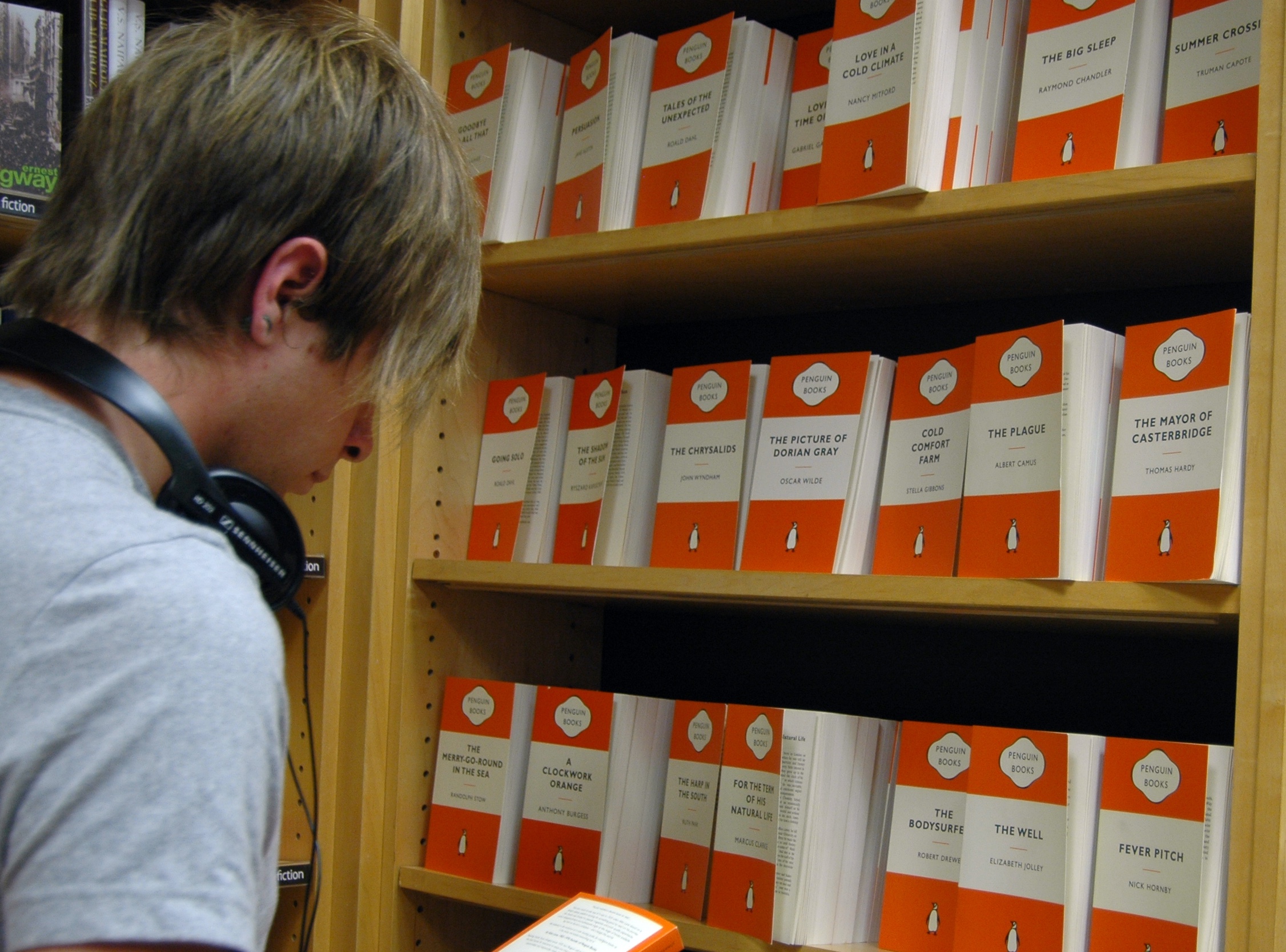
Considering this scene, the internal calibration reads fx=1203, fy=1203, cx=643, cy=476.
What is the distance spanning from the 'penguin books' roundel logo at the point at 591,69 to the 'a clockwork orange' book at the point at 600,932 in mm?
1018

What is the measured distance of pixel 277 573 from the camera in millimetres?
1059

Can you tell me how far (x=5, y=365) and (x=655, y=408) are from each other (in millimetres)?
934

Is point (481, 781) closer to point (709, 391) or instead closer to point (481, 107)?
point (709, 391)

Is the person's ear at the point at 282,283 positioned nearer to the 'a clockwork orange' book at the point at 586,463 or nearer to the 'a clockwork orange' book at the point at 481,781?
the 'a clockwork orange' book at the point at 586,463

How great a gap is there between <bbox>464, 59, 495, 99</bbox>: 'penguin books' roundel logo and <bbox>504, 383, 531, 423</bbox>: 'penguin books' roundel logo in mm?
410

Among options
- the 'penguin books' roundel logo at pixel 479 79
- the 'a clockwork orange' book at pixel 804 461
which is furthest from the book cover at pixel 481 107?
the 'a clockwork orange' book at pixel 804 461

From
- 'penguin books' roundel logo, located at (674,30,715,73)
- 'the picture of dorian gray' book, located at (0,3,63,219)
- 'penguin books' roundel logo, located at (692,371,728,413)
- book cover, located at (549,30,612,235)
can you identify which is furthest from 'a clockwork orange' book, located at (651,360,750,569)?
'the picture of dorian gray' book, located at (0,3,63,219)

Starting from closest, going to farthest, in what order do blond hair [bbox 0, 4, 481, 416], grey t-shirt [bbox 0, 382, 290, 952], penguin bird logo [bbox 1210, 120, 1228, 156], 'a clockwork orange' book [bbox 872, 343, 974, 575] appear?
grey t-shirt [bbox 0, 382, 290, 952] → blond hair [bbox 0, 4, 481, 416] → penguin bird logo [bbox 1210, 120, 1228, 156] → 'a clockwork orange' book [bbox 872, 343, 974, 575]

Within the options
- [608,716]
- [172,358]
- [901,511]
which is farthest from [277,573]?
[901,511]

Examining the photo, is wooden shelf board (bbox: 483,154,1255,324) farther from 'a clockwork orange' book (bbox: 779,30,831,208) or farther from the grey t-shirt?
the grey t-shirt

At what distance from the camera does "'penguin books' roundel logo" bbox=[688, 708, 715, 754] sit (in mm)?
1387

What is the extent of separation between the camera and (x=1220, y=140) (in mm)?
1139

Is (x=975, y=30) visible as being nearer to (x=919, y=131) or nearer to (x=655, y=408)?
(x=919, y=131)

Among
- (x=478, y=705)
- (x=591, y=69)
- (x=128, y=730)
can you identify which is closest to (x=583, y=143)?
(x=591, y=69)
